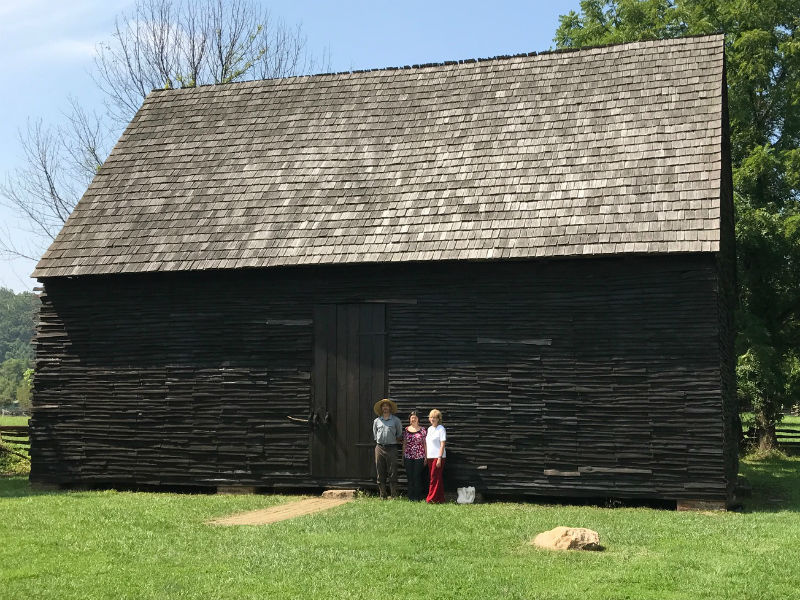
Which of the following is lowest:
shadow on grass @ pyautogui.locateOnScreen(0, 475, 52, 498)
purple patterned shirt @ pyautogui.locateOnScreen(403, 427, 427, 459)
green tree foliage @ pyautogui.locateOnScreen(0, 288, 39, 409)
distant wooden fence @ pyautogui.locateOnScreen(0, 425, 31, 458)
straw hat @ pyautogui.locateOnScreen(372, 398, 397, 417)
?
shadow on grass @ pyautogui.locateOnScreen(0, 475, 52, 498)

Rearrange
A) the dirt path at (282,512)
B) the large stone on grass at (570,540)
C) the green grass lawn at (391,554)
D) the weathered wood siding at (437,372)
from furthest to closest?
the weathered wood siding at (437,372) → the dirt path at (282,512) → the large stone on grass at (570,540) → the green grass lawn at (391,554)

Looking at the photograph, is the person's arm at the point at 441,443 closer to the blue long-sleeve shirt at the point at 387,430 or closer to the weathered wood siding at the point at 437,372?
the weathered wood siding at the point at 437,372

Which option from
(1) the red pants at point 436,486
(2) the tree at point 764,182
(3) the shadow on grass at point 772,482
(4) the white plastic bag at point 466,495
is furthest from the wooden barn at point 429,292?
(2) the tree at point 764,182

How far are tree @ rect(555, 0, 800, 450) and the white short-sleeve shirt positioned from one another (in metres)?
11.7

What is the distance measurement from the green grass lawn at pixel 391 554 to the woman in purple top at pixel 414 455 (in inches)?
34.3

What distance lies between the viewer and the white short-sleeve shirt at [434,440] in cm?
1459

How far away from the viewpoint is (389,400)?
15.0m

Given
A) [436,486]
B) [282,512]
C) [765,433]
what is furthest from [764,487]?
[765,433]

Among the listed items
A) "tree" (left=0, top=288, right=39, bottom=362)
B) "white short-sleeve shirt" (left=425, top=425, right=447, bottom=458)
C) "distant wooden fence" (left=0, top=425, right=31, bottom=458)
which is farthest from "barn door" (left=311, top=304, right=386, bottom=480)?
"tree" (left=0, top=288, right=39, bottom=362)

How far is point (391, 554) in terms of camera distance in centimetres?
977

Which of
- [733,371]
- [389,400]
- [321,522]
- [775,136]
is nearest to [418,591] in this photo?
[321,522]

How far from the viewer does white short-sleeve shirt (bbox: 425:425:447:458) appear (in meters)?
14.6

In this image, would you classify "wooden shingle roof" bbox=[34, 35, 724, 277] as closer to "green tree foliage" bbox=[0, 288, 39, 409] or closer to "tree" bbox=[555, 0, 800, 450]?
"tree" bbox=[555, 0, 800, 450]

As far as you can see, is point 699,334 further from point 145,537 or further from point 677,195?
point 145,537
